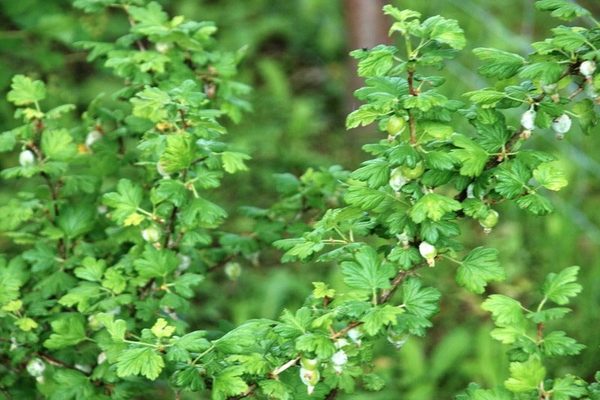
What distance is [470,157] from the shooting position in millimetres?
1410

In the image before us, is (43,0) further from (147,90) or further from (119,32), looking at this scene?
(147,90)

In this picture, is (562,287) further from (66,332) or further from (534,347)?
(66,332)

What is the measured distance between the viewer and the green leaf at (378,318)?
4.33ft

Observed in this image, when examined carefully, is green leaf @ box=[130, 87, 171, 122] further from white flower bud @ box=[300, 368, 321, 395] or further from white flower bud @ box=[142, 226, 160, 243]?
white flower bud @ box=[300, 368, 321, 395]

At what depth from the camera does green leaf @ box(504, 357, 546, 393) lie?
1309mm

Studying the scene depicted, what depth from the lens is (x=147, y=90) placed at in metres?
1.53

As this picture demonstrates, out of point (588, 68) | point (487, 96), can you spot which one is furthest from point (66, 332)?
point (588, 68)

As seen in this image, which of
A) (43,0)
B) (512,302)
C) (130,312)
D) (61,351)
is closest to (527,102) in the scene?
(512,302)

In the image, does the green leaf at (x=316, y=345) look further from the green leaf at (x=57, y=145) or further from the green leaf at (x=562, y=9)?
the green leaf at (x=57, y=145)

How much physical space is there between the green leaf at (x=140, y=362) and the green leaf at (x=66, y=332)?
258 millimetres

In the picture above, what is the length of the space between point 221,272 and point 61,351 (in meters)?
2.03

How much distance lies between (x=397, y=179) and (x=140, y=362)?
1.58ft

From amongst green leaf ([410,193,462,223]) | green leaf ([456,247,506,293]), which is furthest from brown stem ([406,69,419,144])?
green leaf ([456,247,506,293])

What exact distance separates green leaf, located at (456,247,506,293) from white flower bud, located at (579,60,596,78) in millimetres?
306
